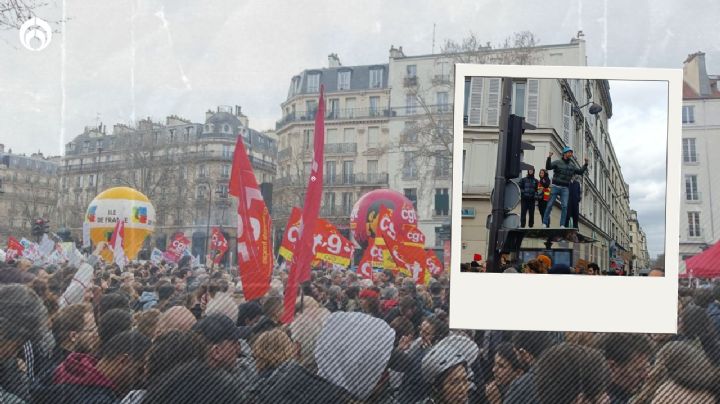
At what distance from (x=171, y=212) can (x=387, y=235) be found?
0.67 m

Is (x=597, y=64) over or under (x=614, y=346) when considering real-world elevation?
over

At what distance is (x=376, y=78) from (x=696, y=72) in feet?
3.25

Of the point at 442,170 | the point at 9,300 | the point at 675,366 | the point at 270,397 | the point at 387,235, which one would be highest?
the point at 442,170

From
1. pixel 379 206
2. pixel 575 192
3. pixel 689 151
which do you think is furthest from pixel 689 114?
pixel 379 206

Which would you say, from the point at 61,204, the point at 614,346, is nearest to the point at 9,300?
the point at 61,204

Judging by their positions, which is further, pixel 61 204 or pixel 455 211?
pixel 61 204

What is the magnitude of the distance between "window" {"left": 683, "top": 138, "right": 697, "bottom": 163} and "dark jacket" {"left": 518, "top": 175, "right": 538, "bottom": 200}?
19.1 inches

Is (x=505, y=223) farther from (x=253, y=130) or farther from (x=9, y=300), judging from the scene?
(x=9, y=300)

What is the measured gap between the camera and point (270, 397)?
195cm

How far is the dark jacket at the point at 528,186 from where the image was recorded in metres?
1.94

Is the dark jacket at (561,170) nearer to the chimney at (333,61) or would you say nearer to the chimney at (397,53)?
the chimney at (397,53)

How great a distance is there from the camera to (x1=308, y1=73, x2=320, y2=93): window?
77.7 inches

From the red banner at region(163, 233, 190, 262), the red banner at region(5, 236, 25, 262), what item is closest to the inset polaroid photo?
the red banner at region(163, 233, 190, 262)

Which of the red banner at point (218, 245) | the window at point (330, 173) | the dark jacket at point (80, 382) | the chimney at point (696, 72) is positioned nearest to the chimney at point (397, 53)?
the window at point (330, 173)
